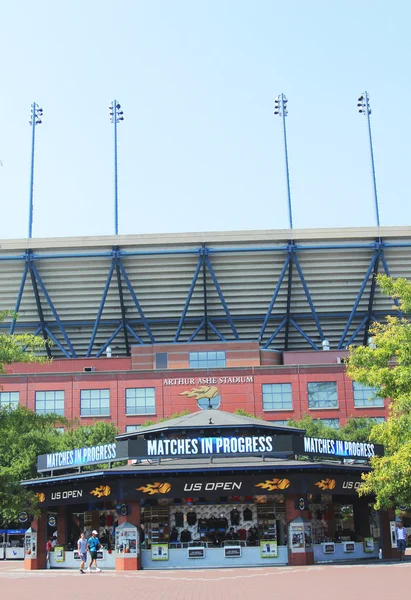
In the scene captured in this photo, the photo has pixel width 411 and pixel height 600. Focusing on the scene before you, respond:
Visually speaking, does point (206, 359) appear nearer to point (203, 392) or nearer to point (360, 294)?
point (203, 392)

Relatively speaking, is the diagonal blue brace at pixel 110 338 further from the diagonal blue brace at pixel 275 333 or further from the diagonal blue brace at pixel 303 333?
the diagonal blue brace at pixel 303 333

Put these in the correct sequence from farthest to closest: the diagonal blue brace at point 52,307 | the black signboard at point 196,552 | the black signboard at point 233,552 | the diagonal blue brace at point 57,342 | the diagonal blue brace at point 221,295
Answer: the diagonal blue brace at point 57,342, the diagonal blue brace at point 52,307, the diagonal blue brace at point 221,295, the black signboard at point 196,552, the black signboard at point 233,552

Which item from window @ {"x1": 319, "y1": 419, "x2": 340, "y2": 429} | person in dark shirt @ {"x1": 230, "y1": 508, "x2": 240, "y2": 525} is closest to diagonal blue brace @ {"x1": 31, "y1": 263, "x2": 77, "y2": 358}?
window @ {"x1": 319, "y1": 419, "x2": 340, "y2": 429}

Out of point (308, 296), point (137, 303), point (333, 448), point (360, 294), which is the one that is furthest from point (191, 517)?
point (360, 294)

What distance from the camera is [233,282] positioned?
81.3 m

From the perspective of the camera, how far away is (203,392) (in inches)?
2923

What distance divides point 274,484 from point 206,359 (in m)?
39.9

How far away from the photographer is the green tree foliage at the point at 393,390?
30.5 meters

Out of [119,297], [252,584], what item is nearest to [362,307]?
[119,297]

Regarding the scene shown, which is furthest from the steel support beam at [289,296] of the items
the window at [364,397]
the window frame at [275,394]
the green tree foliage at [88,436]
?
the green tree foliage at [88,436]

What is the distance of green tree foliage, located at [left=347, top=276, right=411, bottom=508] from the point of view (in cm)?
3045

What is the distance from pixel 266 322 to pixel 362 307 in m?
10.7

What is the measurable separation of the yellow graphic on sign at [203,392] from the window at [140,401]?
2.83 meters

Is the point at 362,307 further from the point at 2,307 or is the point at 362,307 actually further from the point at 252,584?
the point at 252,584
